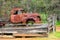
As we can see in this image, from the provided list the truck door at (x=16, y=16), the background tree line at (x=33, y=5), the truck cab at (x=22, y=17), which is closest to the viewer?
the truck door at (x=16, y=16)

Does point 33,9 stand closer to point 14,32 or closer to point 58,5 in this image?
point 58,5

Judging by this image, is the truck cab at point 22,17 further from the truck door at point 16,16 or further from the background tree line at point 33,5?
the background tree line at point 33,5

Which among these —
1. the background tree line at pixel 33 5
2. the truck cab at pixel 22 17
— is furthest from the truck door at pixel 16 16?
the background tree line at pixel 33 5

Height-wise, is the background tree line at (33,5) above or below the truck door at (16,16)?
above

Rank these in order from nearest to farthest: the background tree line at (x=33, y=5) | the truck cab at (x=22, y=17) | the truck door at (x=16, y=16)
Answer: the truck door at (x=16, y=16), the truck cab at (x=22, y=17), the background tree line at (x=33, y=5)

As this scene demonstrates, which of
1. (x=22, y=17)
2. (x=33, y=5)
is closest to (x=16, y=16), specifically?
(x=22, y=17)

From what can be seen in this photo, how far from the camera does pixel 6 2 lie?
16.3 m

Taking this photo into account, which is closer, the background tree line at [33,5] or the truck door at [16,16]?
the truck door at [16,16]

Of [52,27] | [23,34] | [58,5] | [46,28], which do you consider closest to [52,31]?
[52,27]

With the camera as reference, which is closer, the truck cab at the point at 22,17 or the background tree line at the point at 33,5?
the truck cab at the point at 22,17

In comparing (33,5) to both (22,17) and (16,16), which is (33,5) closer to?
(22,17)

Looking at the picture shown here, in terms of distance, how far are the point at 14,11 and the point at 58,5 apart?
349cm

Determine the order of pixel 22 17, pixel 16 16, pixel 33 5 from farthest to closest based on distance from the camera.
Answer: pixel 33 5
pixel 22 17
pixel 16 16

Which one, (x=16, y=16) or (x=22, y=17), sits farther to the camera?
(x=22, y=17)
